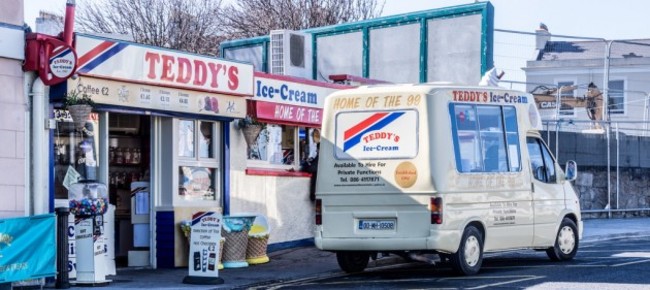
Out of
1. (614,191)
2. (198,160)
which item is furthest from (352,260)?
(614,191)

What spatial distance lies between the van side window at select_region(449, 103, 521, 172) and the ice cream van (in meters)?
0.01

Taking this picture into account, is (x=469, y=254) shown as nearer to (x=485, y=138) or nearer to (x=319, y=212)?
(x=485, y=138)

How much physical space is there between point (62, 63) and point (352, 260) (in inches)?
190

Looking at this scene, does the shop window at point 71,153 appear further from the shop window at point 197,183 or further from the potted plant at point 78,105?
the shop window at point 197,183

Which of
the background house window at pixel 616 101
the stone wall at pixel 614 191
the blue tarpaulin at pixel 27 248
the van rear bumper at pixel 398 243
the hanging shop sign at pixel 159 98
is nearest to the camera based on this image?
the blue tarpaulin at pixel 27 248

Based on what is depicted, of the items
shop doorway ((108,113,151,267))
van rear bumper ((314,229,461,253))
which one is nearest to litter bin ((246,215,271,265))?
shop doorway ((108,113,151,267))

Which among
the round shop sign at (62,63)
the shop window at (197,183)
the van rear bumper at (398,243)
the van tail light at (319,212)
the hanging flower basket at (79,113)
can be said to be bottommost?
the van rear bumper at (398,243)

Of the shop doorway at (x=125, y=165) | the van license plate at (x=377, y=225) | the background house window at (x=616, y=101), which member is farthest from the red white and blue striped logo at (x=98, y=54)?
the background house window at (x=616, y=101)

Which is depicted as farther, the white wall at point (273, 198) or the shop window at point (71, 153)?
the white wall at point (273, 198)

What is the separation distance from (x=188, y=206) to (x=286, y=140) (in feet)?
10.5

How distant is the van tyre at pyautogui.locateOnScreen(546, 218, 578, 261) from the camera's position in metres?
16.8

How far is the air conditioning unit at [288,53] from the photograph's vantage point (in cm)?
2188

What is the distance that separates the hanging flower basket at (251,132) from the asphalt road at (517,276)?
3.07m

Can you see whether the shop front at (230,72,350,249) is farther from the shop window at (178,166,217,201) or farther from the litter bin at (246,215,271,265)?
the litter bin at (246,215,271,265)
